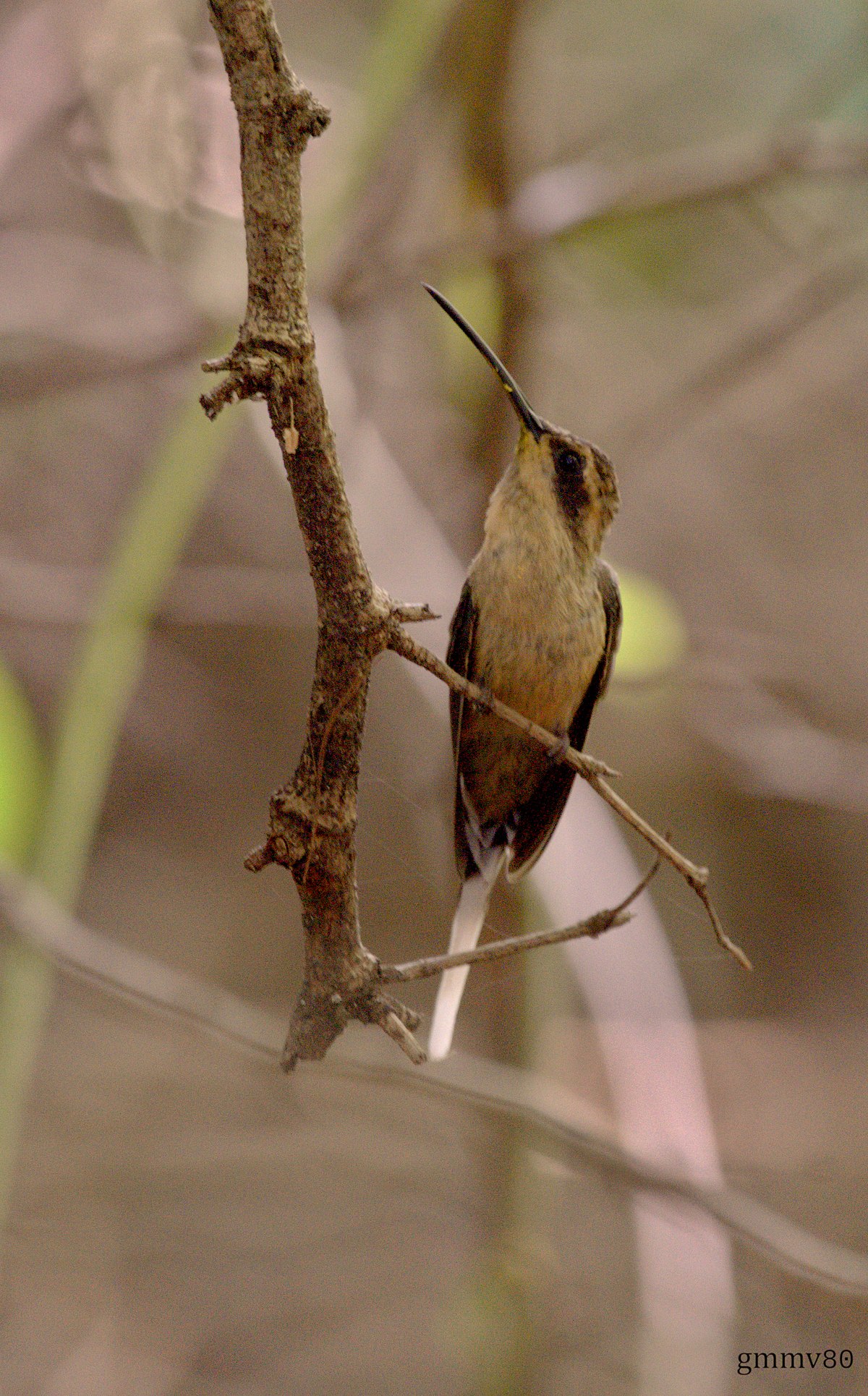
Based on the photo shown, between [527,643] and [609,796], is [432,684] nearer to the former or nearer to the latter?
[527,643]

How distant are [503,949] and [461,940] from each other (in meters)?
0.58

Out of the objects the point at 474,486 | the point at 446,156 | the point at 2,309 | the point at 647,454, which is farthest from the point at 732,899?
the point at 2,309

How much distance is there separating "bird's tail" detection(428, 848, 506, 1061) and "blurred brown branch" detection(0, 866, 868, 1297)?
0.23 meters

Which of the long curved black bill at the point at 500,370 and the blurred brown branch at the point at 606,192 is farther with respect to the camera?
the blurred brown branch at the point at 606,192

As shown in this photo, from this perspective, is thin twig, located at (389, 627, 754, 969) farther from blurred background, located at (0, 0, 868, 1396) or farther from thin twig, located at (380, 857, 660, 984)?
blurred background, located at (0, 0, 868, 1396)

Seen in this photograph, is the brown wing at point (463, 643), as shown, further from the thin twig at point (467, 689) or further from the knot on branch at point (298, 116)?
the knot on branch at point (298, 116)

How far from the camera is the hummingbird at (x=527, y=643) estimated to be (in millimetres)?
1551

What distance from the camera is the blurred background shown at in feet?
7.09

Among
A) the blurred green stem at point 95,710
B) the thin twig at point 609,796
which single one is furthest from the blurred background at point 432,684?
the thin twig at point 609,796

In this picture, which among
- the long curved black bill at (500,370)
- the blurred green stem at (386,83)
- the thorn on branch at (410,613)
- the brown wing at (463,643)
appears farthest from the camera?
the blurred green stem at (386,83)

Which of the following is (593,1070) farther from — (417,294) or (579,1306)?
(417,294)

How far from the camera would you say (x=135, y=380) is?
10.7 ft

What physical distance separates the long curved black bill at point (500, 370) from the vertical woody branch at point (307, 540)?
0.31 meters

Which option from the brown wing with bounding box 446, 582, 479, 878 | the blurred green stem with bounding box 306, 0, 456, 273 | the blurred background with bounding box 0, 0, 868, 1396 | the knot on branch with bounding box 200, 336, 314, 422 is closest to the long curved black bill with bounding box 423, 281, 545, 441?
the brown wing with bounding box 446, 582, 479, 878
